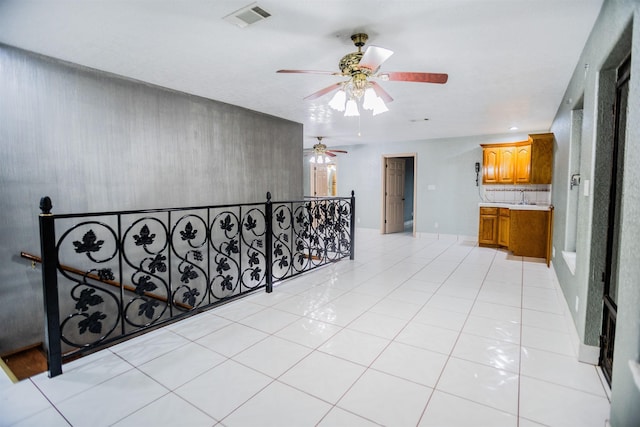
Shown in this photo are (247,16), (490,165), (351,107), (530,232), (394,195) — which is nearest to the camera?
(247,16)

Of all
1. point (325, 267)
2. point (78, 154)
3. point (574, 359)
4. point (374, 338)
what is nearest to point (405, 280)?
point (325, 267)

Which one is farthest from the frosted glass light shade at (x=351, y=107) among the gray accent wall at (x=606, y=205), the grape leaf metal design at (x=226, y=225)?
the gray accent wall at (x=606, y=205)

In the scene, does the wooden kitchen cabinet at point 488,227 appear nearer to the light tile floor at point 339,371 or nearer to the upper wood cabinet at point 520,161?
the upper wood cabinet at point 520,161

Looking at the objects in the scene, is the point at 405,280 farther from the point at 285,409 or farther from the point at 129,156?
the point at 129,156

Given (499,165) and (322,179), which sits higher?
(499,165)

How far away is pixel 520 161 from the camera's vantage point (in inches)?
255

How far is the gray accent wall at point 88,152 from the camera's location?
2.83 meters

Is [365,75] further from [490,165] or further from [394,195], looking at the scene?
[394,195]

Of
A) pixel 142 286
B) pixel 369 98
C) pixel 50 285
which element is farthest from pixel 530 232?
pixel 50 285

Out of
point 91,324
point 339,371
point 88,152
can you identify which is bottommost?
point 339,371

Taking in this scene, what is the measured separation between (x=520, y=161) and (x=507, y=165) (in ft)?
0.81

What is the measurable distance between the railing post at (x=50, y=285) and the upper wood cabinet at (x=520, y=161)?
6941 mm

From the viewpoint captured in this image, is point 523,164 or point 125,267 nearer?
point 125,267

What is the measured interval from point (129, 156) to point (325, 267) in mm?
3008
